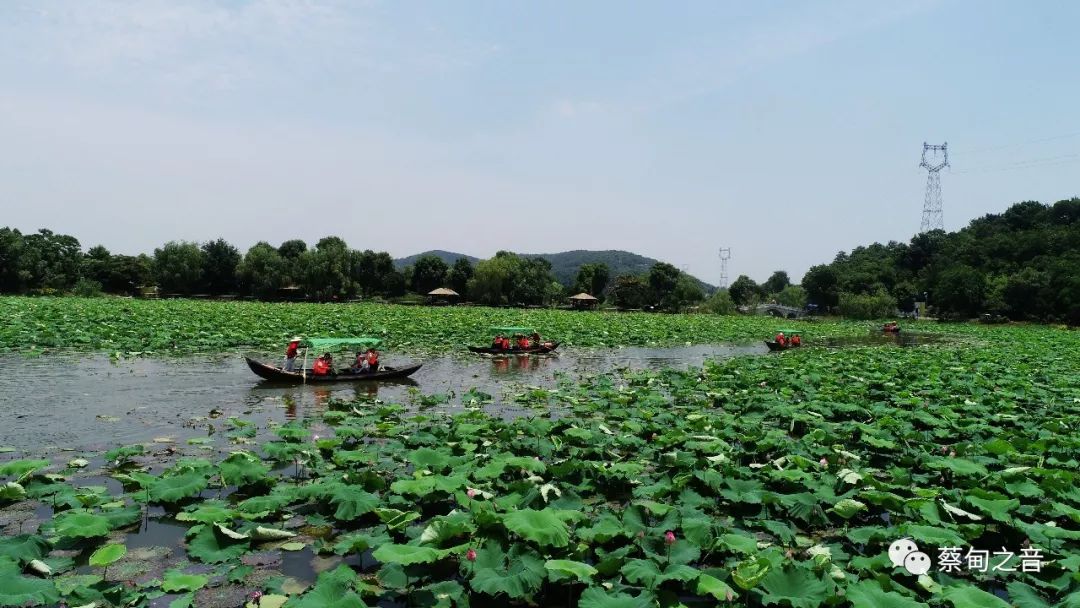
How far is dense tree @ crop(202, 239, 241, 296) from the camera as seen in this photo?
66188 millimetres

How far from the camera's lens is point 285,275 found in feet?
203

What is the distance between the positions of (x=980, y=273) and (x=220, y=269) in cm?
7395

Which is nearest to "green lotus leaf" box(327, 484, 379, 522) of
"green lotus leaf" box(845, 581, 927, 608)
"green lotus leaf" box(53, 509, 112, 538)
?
"green lotus leaf" box(53, 509, 112, 538)

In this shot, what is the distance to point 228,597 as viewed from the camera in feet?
15.6

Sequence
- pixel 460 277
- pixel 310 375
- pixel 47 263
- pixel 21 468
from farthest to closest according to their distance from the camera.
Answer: pixel 460 277 → pixel 47 263 → pixel 310 375 → pixel 21 468

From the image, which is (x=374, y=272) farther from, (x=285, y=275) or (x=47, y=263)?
(x=47, y=263)

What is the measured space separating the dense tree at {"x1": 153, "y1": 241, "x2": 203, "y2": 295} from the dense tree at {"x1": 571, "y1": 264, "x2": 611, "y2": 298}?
148 feet

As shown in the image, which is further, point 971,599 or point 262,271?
point 262,271

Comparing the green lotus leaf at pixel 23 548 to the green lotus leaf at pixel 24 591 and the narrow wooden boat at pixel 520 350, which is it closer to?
the green lotus leaf at pixel 24 591

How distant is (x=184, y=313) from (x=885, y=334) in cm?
4249

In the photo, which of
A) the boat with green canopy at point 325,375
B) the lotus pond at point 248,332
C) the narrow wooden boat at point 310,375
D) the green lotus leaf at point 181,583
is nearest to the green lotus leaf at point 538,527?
the green lotus leaf at point 181,583

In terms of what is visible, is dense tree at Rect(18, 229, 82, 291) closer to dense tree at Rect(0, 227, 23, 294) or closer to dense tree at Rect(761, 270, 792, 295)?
dense tree at Rect(0, 227, 23, 294)

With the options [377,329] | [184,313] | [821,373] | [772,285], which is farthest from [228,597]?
[772,285]

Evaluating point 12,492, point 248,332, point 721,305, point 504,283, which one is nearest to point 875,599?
point 12,492
